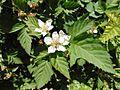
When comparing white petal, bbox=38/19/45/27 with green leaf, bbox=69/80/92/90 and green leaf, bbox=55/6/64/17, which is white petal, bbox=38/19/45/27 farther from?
green leaf, bbox=69/80/92/90

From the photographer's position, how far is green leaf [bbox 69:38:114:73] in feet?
4.81

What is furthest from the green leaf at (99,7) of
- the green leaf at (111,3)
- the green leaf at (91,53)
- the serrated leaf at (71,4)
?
the green leaf at (91,53)

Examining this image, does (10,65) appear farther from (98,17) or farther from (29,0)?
(98,17)

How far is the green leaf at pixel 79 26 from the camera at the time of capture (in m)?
1.52

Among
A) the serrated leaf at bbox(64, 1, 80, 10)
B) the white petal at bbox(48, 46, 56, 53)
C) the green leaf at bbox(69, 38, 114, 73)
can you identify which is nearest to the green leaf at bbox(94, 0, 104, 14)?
the serrated leaf at bbox(64, 1, 80, 10)

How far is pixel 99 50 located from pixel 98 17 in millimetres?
326

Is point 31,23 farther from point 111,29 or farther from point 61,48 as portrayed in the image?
point 111,29

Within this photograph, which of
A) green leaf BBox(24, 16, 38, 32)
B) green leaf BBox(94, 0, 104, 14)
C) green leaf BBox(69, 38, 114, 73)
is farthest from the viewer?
green leaf BBox(94, 0, 104, 14)

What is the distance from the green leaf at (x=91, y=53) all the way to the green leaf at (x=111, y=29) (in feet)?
0.32

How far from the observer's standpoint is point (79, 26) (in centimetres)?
154

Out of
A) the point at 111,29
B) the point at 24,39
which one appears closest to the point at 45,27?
the point at 24,39

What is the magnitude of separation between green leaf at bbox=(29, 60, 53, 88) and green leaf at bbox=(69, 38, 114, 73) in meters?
0.14

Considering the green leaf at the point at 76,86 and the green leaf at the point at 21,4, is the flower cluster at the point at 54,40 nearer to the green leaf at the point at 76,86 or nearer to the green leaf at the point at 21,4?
the green leaf at the point at 21,4

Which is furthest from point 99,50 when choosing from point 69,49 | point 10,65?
point 10,65
